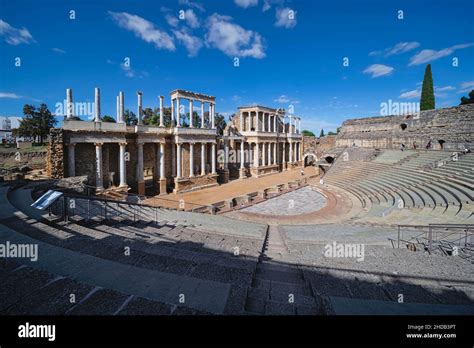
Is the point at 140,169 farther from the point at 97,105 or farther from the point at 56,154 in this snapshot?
the point at 56,154

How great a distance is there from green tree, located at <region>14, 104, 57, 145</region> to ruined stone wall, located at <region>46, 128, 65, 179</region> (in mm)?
41067

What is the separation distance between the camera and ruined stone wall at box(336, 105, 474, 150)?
990 inches

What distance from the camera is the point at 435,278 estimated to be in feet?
18.4

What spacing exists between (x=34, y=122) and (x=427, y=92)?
262ft

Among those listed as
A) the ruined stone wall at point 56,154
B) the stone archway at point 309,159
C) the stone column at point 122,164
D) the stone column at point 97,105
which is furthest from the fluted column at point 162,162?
the stone archway at point 309,159

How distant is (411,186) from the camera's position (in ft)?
59.0

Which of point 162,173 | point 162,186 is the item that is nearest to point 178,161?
point 162,173

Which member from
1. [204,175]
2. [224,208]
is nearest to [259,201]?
[224,208]

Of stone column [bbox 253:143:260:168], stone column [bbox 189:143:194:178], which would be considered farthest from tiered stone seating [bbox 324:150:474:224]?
stone column [bbox 189:143:194:178]

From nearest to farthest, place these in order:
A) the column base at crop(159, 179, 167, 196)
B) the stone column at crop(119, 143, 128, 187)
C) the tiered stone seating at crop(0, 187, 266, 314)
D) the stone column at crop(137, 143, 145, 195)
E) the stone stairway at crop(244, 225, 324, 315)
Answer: the tiered stone seating at crop(0, 187, 266, 314)
the stone stairway at crop(244, 225, 324, 315)
the stone column at crop(119, 143, 128, 187)
the stone column at crop(137, 143, 145, 195)
the column base at crop(159, 179, 167, 196)

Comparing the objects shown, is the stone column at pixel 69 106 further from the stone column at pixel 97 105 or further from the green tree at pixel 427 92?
the green tree at pixel 427 92

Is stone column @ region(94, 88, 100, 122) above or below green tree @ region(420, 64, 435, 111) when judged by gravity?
below

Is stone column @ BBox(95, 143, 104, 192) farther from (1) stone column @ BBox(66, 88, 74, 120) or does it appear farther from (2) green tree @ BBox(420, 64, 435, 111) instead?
(2) green tree @ BBox(420, 64, 435, 111)

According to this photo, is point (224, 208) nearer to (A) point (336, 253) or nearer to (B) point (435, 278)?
(A) point (336, 253)
